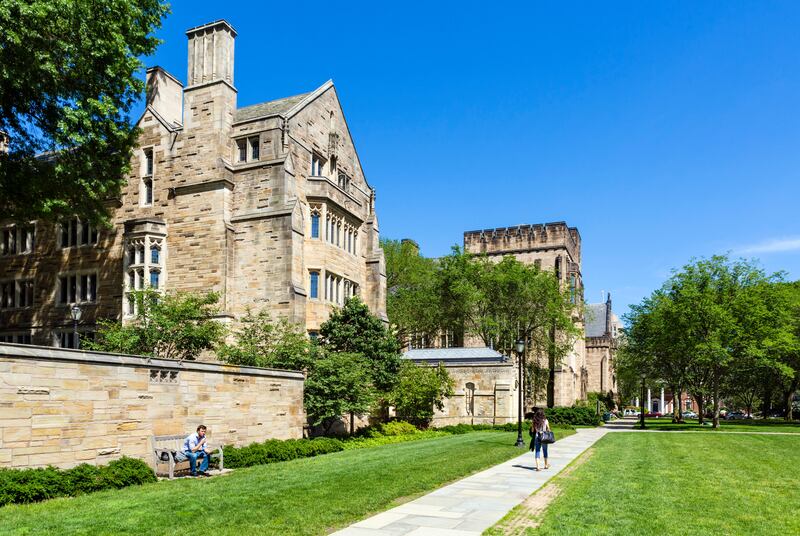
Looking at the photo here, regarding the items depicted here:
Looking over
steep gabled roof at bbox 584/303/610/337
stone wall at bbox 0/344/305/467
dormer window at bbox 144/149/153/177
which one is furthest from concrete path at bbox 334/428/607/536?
steep gabled roof at bbox 584/303/610/337

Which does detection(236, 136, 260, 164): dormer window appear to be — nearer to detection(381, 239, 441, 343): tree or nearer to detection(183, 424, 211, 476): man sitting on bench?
detection(381, 239, 441, 343): tree

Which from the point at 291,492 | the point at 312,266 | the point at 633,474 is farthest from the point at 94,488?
the point at 312,266

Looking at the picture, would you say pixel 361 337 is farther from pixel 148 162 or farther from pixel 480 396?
pixel 148 162

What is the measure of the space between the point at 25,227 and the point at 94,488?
673 inches

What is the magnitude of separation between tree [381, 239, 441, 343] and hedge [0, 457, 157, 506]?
34.5 meters

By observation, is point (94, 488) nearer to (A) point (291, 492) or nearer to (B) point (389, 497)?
(A) point (291, 492)

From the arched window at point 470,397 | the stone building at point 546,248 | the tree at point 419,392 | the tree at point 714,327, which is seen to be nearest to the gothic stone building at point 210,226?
the tree at point 419,392

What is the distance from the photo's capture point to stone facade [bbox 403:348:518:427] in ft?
128

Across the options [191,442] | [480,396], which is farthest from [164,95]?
[191,442]

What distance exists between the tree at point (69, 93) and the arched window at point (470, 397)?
76.5ft

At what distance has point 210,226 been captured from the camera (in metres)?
32.3

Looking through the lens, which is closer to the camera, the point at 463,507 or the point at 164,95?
the point at 463,507

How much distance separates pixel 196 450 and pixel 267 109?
2405cm

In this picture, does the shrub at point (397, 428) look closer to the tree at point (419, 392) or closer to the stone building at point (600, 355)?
the tree at point (419, 392)
